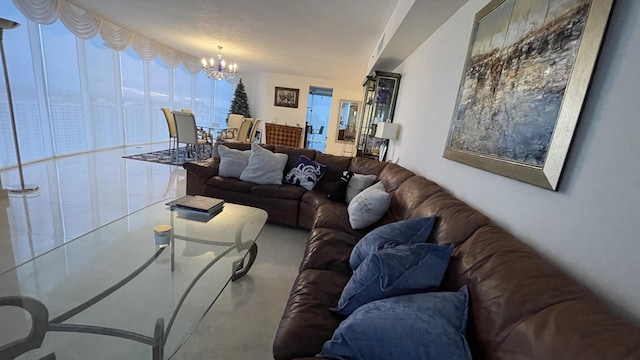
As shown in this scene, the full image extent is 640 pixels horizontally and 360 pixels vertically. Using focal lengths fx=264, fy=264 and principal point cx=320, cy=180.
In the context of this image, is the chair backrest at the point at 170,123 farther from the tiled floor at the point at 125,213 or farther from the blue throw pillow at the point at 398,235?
the blue throw pillow at the point at 398,235

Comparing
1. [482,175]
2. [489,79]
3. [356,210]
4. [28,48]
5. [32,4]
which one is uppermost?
[32,4]

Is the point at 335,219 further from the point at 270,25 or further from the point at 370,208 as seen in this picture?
the point at 270,25

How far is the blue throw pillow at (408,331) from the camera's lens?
78cm

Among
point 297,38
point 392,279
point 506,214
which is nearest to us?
point 392,279

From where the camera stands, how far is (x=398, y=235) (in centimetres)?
137

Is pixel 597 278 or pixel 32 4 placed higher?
pixel 32 4

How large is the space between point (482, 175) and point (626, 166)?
749 millimetres

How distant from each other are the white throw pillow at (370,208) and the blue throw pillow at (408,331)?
1.05 meters

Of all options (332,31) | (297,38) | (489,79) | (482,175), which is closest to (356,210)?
(482,175)

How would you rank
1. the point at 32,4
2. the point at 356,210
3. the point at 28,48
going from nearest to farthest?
the point at 356,210 < the point at 32,4 < the point at 28,48

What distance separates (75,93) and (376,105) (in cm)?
535

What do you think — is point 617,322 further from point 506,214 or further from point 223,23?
point 223,23

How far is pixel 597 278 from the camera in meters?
0.84

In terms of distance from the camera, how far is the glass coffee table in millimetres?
1076
